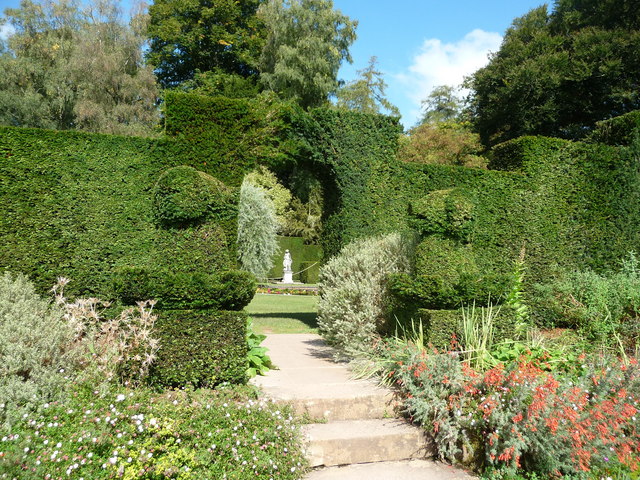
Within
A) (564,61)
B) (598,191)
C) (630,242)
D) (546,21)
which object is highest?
(546,21)

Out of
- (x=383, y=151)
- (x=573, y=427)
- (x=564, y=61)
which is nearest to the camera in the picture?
(x=573, y=427)

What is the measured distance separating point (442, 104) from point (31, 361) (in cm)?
3354

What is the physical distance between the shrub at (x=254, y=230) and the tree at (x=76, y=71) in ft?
22.3

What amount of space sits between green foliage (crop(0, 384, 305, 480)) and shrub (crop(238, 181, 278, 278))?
41.8ft

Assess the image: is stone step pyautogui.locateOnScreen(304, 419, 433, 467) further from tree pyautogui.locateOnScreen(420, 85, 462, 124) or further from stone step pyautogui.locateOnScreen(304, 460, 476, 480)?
tree pyautogui.locateOnScreen(420, 85, 462, 124)

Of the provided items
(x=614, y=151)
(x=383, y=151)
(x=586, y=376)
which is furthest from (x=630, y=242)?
(x=586, y=376)

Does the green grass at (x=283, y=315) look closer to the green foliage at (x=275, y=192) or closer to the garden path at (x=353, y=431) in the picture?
the garden path at (x=353, y=431)

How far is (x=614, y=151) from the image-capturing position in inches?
334

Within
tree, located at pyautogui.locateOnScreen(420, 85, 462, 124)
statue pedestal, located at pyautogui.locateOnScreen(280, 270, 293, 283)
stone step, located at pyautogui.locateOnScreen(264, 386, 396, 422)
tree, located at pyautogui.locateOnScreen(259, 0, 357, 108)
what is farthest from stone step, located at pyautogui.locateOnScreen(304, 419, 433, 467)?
tree, located at pyautogui.locateOnScreen(420, 85, 462, 124)

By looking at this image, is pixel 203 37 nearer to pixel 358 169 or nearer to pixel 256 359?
pixel 358 169

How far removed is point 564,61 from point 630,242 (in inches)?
387

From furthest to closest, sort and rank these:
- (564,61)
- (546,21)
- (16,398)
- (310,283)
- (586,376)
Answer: (310,283) → (546,21) → (564,61) → (586,376) → (16,398)

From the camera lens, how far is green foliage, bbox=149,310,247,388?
13.2 feet

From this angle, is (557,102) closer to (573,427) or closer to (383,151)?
(383,151)
